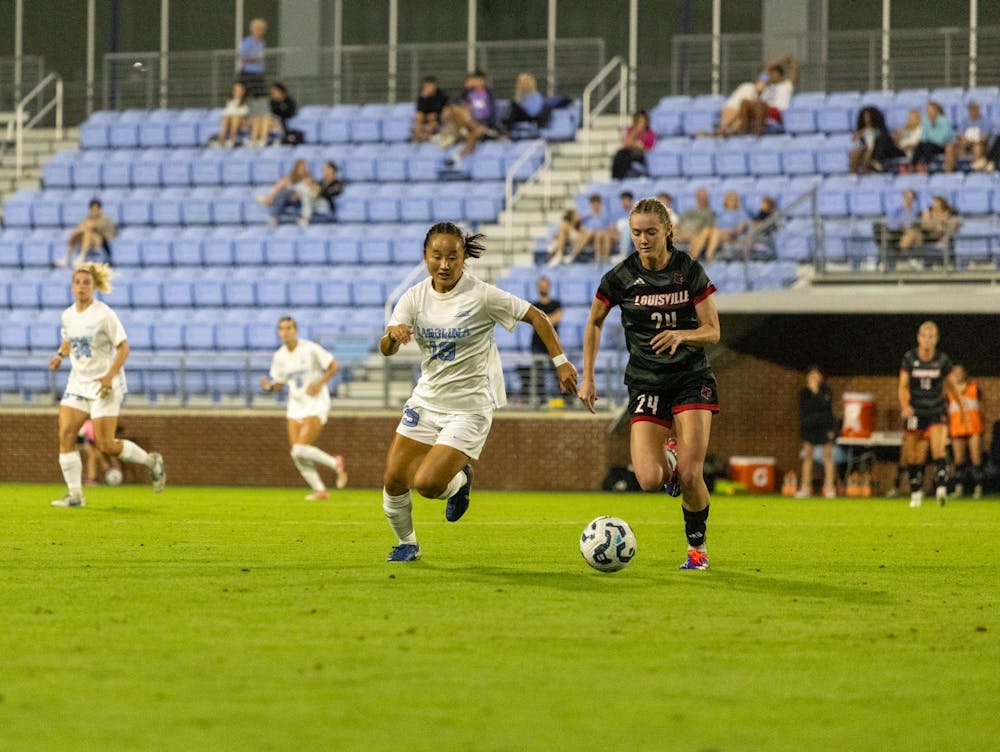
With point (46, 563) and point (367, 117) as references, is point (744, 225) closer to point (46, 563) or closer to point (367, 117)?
point (367, 117)

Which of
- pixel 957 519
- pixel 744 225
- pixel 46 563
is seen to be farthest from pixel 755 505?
pixel 46 563

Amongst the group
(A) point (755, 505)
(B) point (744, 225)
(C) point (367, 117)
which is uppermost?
(C) point (367, 117)

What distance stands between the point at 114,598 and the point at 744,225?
17083 millimetres

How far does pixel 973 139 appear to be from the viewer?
2477 cm

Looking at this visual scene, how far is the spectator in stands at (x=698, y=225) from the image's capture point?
23625 mm

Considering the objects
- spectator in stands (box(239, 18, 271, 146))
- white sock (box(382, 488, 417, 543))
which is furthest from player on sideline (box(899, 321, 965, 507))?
spectator in stands (box(239, 18, 271, 146))

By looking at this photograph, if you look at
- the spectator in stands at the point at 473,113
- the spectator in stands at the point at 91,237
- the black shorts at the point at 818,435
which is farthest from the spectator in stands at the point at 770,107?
the spectator in stands at the point at 91,237

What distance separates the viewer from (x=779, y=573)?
383 inches

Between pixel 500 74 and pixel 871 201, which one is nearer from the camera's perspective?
pixel 871 201

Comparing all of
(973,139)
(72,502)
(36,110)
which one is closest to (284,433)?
(72,502)

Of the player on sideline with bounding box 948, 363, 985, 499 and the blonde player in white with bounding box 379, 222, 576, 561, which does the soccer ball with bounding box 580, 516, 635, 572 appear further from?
the player on sideline with bounding box 948, 363, 985, 499

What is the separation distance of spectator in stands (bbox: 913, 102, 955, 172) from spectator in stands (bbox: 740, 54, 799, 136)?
2.62 meters

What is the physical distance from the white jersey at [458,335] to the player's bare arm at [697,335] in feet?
3.03

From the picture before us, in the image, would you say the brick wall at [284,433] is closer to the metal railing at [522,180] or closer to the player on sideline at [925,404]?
the metal railing at [522,180]
